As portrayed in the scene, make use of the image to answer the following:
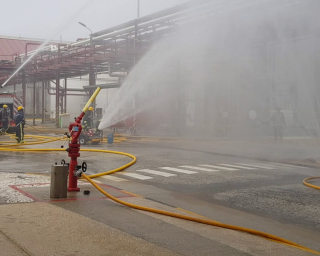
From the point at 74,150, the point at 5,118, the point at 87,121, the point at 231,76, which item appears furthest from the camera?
the point at 231,76

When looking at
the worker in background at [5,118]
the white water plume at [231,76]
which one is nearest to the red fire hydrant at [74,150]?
the white water plume at [231,76]

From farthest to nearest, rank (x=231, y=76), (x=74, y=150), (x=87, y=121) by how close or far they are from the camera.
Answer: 1. (x=231, y=76)
2. (x=87, y=121)
3. (x=74, y=150)

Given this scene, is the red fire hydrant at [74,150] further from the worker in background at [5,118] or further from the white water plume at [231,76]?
the worker in background at [5,118]

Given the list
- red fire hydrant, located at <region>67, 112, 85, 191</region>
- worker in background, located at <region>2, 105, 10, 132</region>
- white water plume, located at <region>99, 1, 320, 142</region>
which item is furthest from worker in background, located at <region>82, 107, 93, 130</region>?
red fire hydrant, located at <region>67, 112, 85, 191</region>

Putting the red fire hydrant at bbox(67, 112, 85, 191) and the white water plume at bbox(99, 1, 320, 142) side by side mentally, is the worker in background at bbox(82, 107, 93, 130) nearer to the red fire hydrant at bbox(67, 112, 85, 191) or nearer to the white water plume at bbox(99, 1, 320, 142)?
the white water plume at bbox(99, 1, 320, 142)

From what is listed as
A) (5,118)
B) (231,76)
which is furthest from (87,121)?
(231,76)

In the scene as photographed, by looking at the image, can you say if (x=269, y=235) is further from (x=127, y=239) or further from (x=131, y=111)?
(x=131, y=111)

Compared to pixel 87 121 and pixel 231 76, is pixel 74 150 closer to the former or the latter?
pixel 87 121

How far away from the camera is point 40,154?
1455 cm

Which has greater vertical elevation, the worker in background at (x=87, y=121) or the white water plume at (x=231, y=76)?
the white water plume at (x=231, y=76)

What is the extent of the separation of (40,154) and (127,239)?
10300 millimetres

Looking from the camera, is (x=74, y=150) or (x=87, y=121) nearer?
(x=74, y=150)

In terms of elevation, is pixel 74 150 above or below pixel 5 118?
below

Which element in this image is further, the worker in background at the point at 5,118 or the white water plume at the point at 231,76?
the worker in background at the point at 5,118
